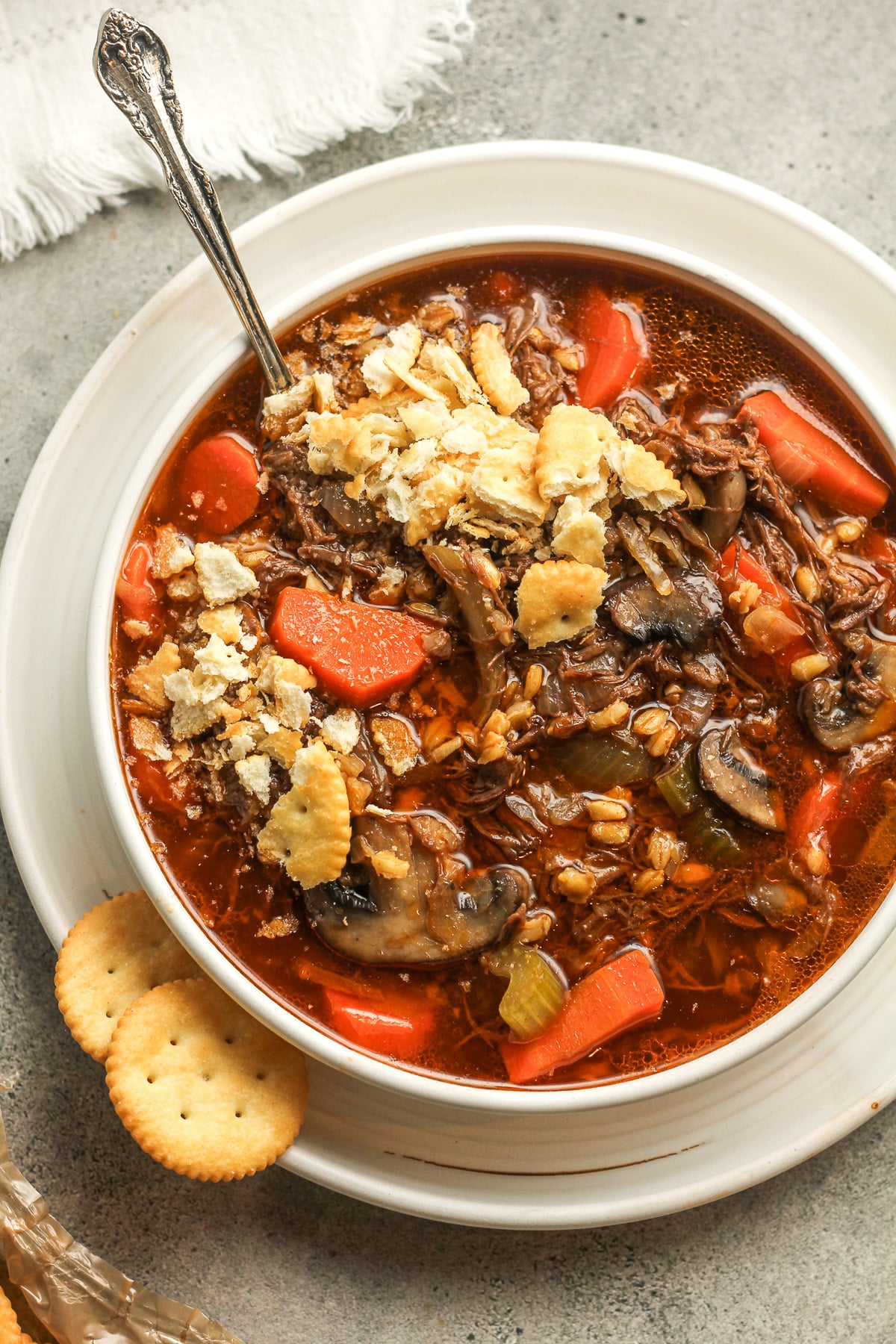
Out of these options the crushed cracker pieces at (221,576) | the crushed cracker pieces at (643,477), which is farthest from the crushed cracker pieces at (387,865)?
the crushed cracker pieces at (643,477)

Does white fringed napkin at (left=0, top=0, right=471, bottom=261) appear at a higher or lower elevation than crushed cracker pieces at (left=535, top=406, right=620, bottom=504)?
higher

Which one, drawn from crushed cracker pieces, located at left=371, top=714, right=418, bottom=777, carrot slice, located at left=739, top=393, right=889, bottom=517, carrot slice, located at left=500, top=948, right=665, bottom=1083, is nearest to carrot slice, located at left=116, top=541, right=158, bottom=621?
crushed cracker pieces, located at left=371, top=714, right=418, bottom=777

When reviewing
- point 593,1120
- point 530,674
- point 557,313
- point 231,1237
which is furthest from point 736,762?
point 231,1237

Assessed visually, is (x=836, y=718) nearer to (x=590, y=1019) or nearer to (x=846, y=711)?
(x=846, y=711)

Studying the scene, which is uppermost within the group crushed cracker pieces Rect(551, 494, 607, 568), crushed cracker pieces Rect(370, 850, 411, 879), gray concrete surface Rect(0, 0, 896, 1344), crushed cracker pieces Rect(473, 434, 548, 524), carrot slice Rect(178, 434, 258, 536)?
crushed cracker pieces Rect(473, 434, 548, 524)

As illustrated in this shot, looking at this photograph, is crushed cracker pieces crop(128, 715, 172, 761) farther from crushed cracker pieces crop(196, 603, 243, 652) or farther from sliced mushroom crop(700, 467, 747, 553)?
sliced mushroom crop(700, 467, 747, 553)

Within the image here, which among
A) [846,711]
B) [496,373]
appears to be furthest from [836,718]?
[496,373]

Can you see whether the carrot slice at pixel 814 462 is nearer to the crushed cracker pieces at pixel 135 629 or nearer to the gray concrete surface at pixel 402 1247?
the crushed cracker pieces at pixel 135 629

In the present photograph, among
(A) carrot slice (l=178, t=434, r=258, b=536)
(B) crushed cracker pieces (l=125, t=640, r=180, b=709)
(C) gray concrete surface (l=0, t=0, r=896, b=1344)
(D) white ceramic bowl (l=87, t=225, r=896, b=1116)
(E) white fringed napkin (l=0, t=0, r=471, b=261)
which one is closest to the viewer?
(D) white ceramic bowl (l=87, t=225, r=896, b=1116)
